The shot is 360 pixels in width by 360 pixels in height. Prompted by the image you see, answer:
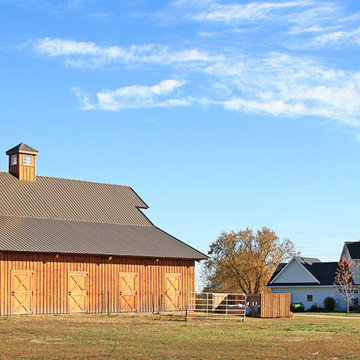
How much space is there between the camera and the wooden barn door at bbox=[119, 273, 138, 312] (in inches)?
1548

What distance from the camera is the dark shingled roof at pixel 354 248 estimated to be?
59.1 m

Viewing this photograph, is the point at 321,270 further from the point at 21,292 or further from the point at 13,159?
the point at 21,292

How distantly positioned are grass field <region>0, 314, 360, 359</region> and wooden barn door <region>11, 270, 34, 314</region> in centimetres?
125

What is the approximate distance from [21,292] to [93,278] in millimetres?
4468

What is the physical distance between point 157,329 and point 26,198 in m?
15.8

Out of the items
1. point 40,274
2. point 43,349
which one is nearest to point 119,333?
point 43,349

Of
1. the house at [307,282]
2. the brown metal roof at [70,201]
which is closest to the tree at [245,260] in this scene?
the house at [307,282]

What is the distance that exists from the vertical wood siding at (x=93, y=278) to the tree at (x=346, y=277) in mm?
19609

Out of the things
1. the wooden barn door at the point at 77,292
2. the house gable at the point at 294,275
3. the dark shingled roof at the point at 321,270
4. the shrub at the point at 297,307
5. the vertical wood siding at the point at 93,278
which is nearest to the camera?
the vertical wood siding at the point at 93,278

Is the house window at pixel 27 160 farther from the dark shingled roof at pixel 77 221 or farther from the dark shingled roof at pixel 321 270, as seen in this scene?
the dark shingled roof at pixel 321 270

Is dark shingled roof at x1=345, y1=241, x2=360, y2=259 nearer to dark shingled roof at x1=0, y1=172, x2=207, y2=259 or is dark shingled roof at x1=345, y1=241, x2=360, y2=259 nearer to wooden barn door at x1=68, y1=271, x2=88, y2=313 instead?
dark shingled roof at x1=0, y1=172, x2=207, y2=259

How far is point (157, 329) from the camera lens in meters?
28.4

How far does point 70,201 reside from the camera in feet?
142

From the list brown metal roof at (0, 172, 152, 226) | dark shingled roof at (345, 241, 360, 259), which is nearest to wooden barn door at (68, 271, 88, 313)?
brown metal roof at (0, 172, 152, 226)
